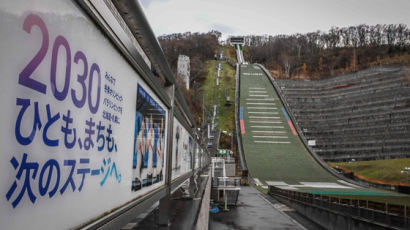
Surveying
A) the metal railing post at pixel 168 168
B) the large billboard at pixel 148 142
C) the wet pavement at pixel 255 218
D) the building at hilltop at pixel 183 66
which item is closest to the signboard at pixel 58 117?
the large billboard at pixel 148 142

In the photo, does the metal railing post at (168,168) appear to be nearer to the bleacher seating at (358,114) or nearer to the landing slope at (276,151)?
the landing slope at (276,151)

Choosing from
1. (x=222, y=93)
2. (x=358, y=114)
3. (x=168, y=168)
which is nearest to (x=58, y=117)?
(x=168, y=168)

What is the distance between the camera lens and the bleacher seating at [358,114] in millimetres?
45469

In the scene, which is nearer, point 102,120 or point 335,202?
point 102,120

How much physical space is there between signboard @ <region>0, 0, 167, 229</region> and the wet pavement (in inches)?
552

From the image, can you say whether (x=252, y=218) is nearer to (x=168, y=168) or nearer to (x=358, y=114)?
(x=168, y=168)

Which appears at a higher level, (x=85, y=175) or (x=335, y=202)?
(x=85, y=175)

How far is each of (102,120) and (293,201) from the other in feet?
74.5

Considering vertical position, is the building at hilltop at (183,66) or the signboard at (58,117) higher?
the building at hilltop at (183,66)

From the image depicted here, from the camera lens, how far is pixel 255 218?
698 inches

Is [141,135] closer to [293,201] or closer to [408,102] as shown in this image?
[293,201]

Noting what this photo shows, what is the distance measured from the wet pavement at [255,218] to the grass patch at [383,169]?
63.8ft

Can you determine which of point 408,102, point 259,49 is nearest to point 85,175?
point 408,102

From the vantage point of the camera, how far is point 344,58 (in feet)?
344
